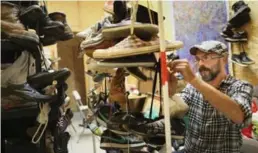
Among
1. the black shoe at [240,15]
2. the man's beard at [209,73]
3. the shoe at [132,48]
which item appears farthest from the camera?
the black shoe at [240,15]

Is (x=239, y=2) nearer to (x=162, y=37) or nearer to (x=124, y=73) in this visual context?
(x=124, y=73)

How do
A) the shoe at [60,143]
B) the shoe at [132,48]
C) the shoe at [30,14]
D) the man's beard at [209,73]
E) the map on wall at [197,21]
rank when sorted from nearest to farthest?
the shoe at [132,48] → the shoe at [30,14] → the shoe at [60,143] → the man's beard at [209,73] → the map on wall at [197,21]

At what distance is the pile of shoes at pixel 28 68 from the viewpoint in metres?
1.08

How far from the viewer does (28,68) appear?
3.94 ft

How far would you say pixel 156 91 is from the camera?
4.03 ft

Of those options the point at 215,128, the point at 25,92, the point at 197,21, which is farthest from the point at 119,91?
the point at 197,21

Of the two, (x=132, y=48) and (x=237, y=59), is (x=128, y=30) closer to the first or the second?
(x=132, y=48)

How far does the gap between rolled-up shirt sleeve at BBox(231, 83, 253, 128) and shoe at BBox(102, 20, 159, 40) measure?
581 mm

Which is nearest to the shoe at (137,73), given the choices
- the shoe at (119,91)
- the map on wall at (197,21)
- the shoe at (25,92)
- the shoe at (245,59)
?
the shoe at (119,91)

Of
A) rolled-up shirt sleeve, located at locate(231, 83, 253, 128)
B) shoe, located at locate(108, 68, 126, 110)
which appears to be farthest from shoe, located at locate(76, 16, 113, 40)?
rolled-up shirt sleeve, located at locate(231, 83, 253, 128)

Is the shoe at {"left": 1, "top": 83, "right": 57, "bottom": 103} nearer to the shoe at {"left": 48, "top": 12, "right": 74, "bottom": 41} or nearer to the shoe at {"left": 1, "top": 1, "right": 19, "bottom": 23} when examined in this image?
the shoe at {"left": 1, "top": 1, "right": 19, "bottom": 23}

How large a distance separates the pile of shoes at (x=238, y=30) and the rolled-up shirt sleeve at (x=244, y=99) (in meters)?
1.82

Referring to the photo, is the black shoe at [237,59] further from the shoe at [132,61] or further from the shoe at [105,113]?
the shoe at [132,61]

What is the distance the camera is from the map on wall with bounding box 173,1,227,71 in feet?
11.6
